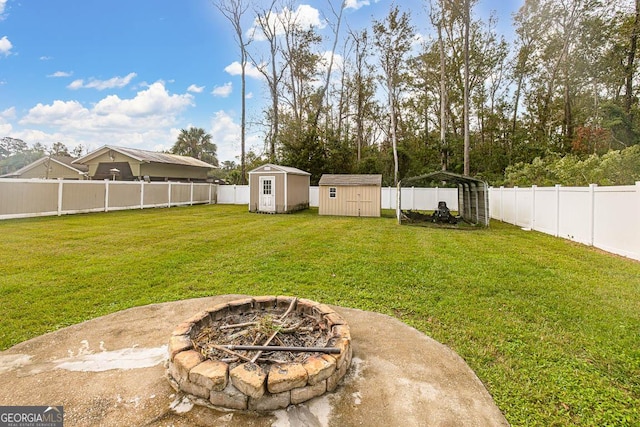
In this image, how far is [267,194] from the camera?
14695 mm

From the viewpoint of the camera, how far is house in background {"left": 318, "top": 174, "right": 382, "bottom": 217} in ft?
43.8

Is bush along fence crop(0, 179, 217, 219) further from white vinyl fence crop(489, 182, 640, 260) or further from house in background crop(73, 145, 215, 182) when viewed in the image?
white vinyl fence crop(489, 182, 640, 260)

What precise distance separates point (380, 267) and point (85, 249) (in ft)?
18.9

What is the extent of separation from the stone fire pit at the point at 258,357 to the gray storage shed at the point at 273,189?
1167 cm

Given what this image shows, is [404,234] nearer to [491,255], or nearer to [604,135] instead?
[491,255]

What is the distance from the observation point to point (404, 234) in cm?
863

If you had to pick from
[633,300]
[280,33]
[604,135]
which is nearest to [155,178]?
[280,33]

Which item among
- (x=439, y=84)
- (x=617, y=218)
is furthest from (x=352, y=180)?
(x=439, y=84)

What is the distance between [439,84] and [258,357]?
21.2 metres

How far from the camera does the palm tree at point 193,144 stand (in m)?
32.8

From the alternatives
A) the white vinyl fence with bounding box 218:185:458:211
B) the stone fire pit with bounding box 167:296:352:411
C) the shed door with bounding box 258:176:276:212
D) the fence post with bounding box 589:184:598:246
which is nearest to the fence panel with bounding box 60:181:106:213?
the shed door with bounding box 258:176:276:212

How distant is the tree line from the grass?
10.8 meters

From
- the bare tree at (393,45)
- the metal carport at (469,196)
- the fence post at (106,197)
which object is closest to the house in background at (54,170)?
the fence post at (106,197)

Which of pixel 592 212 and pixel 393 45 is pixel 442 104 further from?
pixel 592 212
